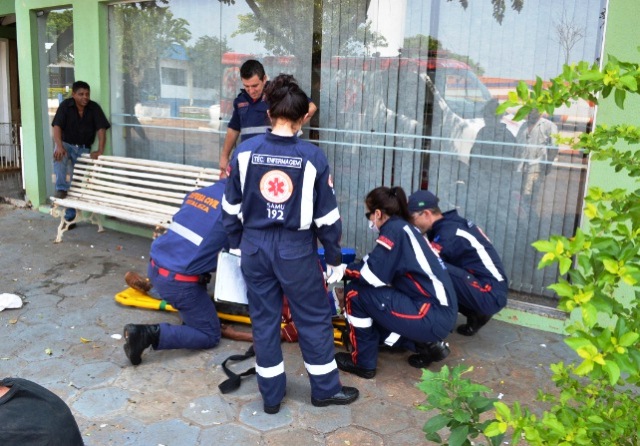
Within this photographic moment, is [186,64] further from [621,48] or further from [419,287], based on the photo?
[621,48]

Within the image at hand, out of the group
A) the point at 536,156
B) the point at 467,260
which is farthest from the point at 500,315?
the point at 536,156

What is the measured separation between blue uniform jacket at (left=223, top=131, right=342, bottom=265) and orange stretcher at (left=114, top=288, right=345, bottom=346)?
1.34 m

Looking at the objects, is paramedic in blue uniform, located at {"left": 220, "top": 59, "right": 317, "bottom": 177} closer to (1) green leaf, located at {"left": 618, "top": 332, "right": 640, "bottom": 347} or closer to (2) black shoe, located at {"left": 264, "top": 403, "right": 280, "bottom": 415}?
(2) black shoe, located at {"left": 264, "top": 403, "right": 280, "bottom": 415}

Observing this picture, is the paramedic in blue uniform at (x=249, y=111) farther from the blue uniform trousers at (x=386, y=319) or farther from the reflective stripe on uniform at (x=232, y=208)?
the blue uniform trousers at (x=386, y=319)

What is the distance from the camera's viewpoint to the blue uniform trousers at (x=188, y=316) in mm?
3930

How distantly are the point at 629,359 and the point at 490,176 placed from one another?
3.88 metres

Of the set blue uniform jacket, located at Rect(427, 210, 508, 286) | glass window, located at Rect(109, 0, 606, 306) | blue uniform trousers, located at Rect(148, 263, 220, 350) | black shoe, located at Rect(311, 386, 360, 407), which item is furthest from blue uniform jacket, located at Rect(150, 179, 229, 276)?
glass window, located at Rect(109, 0, 606, 306)

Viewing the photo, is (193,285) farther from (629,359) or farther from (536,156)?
(629,359)

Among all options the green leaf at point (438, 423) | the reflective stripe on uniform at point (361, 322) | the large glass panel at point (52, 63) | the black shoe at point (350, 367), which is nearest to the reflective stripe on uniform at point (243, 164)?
the reflective stripe on uniform at point (361, 322)

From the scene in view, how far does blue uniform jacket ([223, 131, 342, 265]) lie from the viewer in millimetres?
3184

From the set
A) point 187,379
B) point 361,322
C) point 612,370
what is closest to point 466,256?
point 361,322

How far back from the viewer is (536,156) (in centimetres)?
475

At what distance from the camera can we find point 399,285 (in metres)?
3.79

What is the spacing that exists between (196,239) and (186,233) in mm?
92
